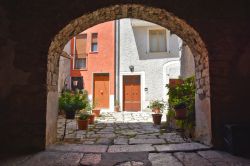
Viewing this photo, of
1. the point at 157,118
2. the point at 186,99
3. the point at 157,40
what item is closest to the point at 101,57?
the point at 157,40

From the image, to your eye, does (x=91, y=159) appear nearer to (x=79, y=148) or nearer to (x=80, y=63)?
(x=79, y=148)

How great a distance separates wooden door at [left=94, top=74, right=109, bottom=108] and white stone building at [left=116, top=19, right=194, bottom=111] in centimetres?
74

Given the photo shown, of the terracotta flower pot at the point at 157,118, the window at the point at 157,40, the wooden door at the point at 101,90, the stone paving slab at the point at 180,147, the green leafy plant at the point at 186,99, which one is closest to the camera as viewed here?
the stone paving slab at the point at 180,147

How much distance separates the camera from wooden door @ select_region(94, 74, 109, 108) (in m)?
12.8

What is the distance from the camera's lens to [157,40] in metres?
12.6

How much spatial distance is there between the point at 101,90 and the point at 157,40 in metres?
4.27

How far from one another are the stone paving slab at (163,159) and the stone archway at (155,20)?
0.82 meters

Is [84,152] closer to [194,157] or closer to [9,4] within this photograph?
[194,157]

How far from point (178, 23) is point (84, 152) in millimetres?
2515

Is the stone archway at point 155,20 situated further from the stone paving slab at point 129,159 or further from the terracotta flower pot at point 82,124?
the terracotta flower pot at point 82,124

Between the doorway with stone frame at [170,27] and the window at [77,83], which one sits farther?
the window at [77,83]

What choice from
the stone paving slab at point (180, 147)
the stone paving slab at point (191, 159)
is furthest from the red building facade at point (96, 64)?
the stone paving slab at point (191, 159)

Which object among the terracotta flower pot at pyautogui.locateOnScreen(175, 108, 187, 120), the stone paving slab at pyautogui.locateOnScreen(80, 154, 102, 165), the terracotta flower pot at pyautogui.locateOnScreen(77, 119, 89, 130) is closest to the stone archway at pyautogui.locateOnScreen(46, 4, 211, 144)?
the terracotta flower pot at pyautogui.locateOnScreen(175, 108, 187, 120)

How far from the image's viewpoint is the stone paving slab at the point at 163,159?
2692 millimetres
